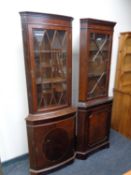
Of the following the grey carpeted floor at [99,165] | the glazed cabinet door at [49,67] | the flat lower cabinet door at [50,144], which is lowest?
the grey carpeted floor at [99,165]

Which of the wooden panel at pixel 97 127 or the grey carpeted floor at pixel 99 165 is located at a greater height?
the wooden panel at pixel 97 127

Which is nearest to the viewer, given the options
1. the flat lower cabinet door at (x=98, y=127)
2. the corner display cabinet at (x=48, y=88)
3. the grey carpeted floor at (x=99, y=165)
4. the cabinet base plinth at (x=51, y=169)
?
the corner display cabinet at (x=48, y=88)

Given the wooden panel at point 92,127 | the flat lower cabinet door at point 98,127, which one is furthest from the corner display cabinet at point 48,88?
the flat lower cabinet door at point 98,127

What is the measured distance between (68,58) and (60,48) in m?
0.15

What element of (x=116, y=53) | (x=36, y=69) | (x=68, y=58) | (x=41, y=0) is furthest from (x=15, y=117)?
(x=116, y=53)

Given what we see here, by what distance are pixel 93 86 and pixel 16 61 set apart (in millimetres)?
1108

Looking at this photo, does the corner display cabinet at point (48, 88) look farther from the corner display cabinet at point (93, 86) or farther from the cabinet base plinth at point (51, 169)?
the corner display cabinet at point (93, 86)

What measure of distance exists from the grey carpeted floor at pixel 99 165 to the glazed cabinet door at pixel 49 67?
2.97ft

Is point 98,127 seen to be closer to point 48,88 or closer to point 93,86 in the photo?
point 93,86

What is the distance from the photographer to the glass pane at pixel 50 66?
1.67 m

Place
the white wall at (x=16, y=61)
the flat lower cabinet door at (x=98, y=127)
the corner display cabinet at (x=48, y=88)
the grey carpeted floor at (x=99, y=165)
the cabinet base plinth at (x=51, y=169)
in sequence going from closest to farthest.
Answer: the corner display cabinet at (x=48, y=88), the white wall at (x=16, y=61), the cabinet base plinth at (x=51, y=169), the grey carpeted floor at (x=99, y=165), the flat lower cabinet door at (x=98, y=127)

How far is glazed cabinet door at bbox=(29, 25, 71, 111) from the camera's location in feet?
5.35

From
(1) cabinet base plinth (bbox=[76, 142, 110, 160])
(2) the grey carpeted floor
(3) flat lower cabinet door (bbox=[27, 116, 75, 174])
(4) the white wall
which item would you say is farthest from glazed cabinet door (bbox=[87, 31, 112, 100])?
(2) the grey carpeted floor

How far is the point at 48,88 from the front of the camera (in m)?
1.85
